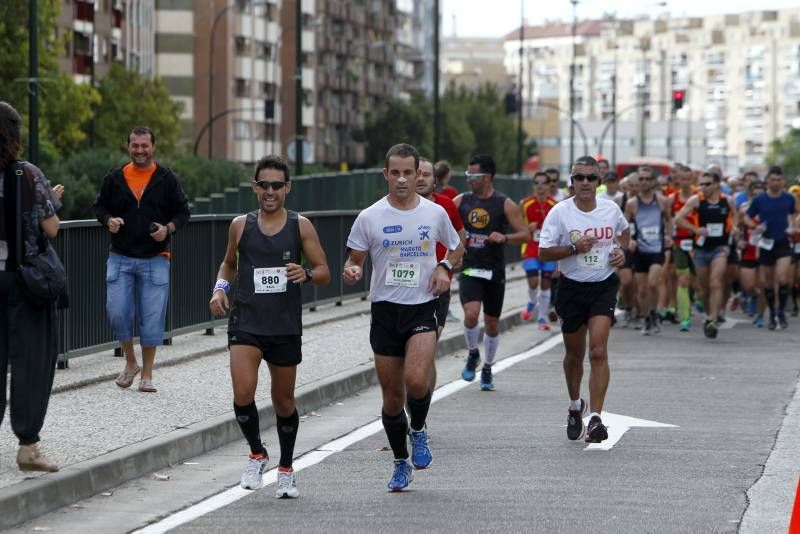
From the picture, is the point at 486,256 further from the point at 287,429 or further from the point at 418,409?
the point at 287,429

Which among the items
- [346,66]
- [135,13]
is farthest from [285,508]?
[346,66]

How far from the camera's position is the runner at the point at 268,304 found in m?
9.73

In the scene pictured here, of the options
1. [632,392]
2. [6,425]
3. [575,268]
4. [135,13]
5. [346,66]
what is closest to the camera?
[6,425]

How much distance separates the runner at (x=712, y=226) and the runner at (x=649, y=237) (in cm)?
27

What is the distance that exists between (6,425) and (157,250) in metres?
2.54

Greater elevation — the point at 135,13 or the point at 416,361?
the point at 135,13

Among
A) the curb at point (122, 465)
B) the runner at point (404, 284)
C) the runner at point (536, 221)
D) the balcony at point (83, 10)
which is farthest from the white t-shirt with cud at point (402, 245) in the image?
the balcony at point (83, 10)

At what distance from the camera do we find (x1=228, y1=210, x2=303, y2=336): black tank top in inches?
384

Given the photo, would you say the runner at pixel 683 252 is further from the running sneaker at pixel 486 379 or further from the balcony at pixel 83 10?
the balcony at pixel 83 10

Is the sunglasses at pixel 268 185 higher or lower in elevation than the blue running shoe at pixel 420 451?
higher

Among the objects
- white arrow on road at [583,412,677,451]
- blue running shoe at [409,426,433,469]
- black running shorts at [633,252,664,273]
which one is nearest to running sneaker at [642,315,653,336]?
black running shorts at [633,252,664,273]

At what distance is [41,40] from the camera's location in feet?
174

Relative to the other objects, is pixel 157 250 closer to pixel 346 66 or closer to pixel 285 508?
pixel 285 508

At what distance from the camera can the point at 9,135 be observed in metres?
9.45
